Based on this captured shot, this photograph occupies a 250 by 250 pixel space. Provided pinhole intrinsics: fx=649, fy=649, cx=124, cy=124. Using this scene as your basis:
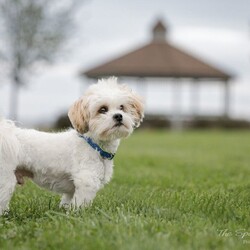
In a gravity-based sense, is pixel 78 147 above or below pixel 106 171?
above

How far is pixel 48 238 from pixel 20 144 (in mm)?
1633

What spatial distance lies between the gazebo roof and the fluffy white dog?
3962 centimetres

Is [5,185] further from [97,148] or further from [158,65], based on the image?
[158,65]

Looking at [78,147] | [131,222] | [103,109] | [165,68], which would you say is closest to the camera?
[131,222]

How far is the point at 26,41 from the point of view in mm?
38594

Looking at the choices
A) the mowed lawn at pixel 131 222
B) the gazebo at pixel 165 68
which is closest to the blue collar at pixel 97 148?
the mowed lawn at pixel 131 222

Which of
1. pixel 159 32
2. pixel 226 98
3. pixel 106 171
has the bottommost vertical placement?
pixel 226 98

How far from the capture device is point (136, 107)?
22.7 feet

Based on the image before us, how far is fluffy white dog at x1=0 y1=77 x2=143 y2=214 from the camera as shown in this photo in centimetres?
659

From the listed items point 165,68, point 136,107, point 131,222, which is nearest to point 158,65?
point 165,68

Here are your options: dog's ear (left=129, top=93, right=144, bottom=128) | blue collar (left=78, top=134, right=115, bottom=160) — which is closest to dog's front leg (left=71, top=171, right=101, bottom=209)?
blue collar (left=78, top=134, right=115, bottom=160)

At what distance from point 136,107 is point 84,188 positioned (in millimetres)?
1046

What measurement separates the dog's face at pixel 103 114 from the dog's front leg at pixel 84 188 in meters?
0.43

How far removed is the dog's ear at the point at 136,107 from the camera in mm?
6859
